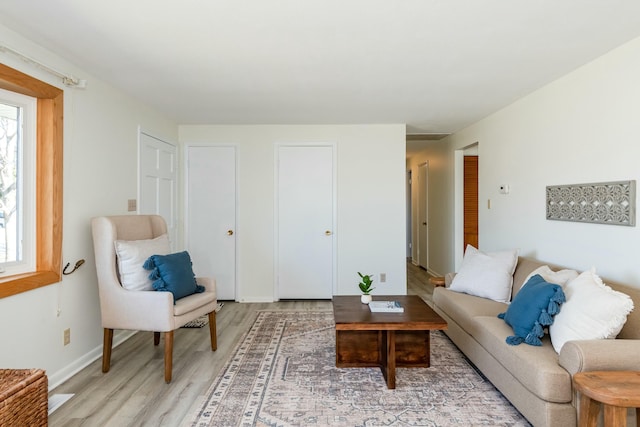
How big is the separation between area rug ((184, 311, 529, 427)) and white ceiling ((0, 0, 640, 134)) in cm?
225

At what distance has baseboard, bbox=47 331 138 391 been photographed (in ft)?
8.20

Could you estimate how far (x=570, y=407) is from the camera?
1.81 meters

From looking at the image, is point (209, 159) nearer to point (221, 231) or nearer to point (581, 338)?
point (221, 231)

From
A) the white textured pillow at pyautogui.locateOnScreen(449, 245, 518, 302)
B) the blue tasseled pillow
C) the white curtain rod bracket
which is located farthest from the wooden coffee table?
the white curtain rod bracket

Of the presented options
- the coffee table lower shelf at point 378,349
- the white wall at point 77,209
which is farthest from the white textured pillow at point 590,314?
the white wall at point 77,209

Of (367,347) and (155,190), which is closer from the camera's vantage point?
(367,347)

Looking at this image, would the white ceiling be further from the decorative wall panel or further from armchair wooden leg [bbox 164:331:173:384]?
armchair wooden leg [bbox 164:331:173:384]

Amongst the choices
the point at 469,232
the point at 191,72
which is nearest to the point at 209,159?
the point at 191,72

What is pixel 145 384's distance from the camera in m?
2.54

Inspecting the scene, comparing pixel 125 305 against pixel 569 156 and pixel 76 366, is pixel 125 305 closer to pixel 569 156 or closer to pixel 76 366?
pixel 76 366

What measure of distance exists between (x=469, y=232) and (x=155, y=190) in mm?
4332

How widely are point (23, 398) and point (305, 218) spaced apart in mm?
3440

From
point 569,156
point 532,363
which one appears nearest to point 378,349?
point 532,363

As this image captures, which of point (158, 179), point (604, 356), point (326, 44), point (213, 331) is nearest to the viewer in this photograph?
point (604, 356)
